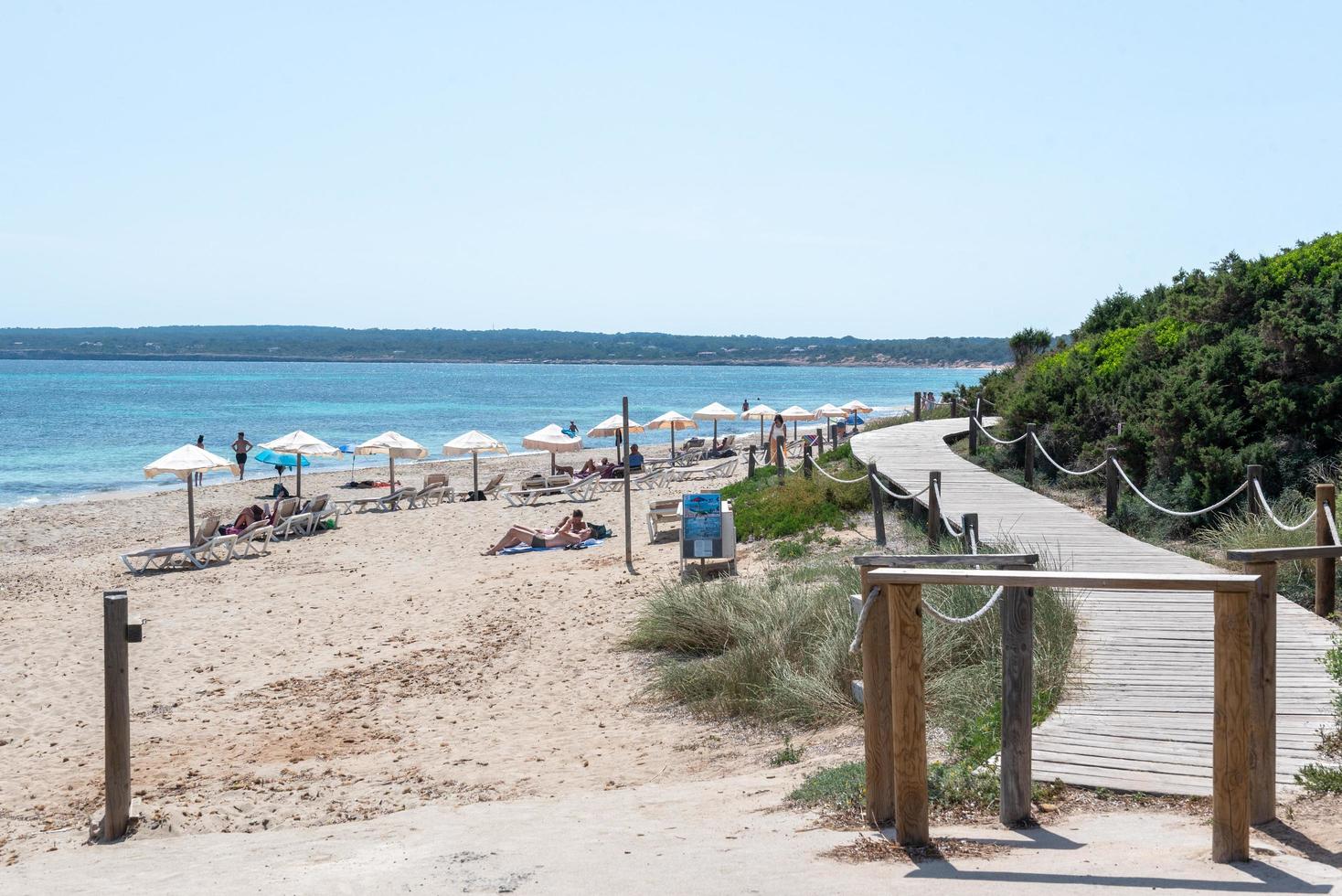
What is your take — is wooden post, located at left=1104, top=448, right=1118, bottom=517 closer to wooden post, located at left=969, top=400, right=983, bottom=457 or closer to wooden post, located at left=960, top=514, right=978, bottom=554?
wooden post, located at left=960, top=514, right=978, bottom=554

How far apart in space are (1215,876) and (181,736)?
7099 millimetres

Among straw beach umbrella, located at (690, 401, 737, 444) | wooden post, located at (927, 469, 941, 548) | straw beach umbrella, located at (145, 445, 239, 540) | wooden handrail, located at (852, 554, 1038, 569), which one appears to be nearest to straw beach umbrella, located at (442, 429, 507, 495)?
straw beach umbrella, located at (145, 445, 239, 540)

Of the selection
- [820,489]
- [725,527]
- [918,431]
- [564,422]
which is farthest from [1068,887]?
[564,422]

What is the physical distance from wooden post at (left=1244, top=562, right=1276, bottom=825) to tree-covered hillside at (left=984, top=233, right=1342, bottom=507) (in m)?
9.59

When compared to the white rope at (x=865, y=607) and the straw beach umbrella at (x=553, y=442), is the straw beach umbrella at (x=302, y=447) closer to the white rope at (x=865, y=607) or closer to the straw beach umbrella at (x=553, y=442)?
the straw beach umbrella at (x=553, y=442)

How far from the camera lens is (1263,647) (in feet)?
14.4

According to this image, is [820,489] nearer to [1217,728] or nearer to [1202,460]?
[1202,460]

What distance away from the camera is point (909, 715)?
435cm

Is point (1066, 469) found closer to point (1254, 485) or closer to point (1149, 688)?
point (1254, 485)

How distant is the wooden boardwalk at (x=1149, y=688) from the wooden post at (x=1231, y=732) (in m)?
0.85

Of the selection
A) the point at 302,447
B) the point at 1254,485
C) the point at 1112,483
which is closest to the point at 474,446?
the point at 302,447

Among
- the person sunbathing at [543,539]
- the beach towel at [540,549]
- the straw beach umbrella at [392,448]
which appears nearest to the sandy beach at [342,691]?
the beach towel at [540,549]

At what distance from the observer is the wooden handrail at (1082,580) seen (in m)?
3.99

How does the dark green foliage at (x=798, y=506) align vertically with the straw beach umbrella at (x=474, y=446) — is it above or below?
below
